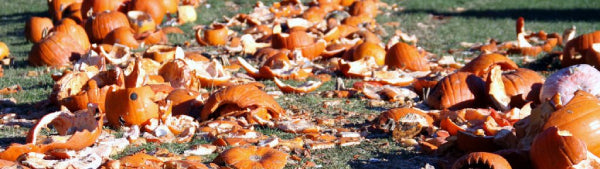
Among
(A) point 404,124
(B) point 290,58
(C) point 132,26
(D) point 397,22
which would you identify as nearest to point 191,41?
(C) point 132,26

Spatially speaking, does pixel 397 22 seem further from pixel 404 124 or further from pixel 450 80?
pixel 404 124

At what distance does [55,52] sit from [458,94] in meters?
5.56

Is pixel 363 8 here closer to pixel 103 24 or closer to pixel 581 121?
pixel 103 24

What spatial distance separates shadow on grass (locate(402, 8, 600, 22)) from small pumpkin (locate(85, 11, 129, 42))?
6.69 m

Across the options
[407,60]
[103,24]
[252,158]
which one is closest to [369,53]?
[407,60]

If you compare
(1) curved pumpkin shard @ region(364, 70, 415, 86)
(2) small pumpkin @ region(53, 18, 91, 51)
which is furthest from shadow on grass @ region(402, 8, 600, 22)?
(2) small pumpkin @ region(53, 18, 91, 51)

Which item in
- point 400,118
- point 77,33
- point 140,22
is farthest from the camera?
point 140,22

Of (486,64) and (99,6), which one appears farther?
(99,6)

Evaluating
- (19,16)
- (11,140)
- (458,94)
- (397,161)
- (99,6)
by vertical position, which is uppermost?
(99,6)

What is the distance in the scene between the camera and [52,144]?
5250 mm

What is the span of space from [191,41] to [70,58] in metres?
2.99

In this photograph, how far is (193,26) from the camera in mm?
14289

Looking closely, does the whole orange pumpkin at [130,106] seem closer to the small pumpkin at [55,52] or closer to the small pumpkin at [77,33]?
the small pumpkin at [55,52]

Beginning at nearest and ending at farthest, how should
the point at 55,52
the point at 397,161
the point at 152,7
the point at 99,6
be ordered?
the point at 397,161 → the point at 55,52 → the point at 99,6 → the point at 152,7
